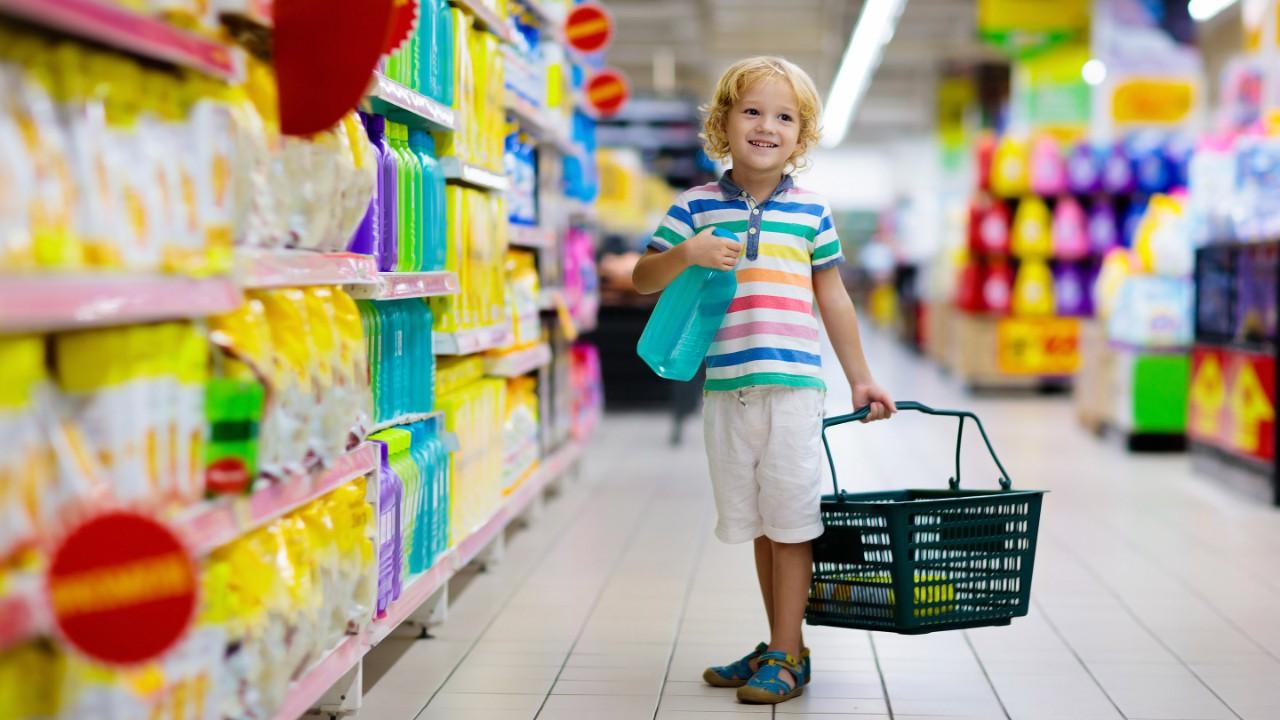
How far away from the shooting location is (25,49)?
1.57m

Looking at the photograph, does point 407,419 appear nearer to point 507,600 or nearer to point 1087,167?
point 507,600

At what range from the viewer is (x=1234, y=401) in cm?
595

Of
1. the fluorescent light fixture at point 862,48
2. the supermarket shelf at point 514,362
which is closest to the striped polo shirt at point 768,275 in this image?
the supermarket shelf at point 514,362

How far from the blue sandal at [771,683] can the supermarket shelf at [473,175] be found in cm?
152

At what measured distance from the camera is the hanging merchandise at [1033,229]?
10.7 metres

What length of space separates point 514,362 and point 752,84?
5.82ft

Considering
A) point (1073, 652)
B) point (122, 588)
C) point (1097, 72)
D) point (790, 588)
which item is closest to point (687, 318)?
point (790, 588)

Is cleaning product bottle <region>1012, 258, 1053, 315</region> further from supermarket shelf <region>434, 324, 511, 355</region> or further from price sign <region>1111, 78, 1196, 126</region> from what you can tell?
supermarket shelf <region>434, 324, 511, 355</region>

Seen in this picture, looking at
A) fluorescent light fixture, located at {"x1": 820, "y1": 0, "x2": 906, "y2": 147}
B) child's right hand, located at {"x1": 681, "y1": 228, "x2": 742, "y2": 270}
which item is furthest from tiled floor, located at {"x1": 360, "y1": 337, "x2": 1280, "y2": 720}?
fluorescent light fixture, located at {"x1": 820, "y1": 0, "x2": 906, "y2": 147}

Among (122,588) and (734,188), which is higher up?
(734,188)

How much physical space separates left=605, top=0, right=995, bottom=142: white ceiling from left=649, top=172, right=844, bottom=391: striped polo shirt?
8.73m

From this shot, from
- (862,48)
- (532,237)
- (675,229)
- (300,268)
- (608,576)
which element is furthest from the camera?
(862,48)

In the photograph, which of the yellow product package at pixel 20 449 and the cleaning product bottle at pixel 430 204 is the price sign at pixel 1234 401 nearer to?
the cleaning product bottle at pixel 430 204

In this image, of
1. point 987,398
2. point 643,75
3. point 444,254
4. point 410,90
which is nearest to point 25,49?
point 410,90
